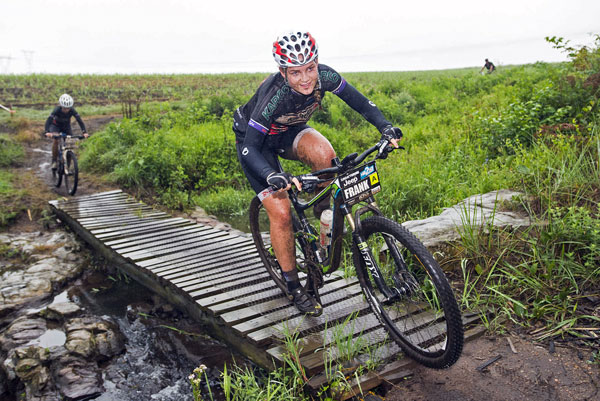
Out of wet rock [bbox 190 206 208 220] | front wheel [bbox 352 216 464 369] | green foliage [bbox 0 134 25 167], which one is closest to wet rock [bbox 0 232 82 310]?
wet rock [bbox 190 206 208 220]

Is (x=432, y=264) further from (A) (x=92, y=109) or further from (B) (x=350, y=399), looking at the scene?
(A) (x=92, y=109)

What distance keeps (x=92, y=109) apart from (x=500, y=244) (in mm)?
23080

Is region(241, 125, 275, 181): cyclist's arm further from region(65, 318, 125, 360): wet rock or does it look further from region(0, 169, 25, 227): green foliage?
region(0, 169, 25, 227): green foliage

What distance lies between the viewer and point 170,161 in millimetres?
10320

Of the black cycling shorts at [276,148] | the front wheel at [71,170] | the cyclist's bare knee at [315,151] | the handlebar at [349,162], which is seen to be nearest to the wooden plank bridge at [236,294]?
the handlebar at [349,162]

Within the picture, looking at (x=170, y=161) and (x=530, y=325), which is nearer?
(x=530, y=325)

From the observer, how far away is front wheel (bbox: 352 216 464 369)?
287cm

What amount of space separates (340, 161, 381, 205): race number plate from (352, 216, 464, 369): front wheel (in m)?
0.19

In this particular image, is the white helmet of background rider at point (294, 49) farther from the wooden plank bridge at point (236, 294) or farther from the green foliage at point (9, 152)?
the green foliage at point (9, 152)

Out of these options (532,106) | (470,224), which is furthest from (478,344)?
(532,106)

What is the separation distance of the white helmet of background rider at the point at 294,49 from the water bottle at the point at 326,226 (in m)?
1.18

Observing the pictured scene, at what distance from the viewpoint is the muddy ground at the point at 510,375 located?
293 centimetres

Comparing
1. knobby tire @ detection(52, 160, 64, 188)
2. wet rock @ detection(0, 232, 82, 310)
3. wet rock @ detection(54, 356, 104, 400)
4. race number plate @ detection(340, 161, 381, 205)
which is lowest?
wet rock @ detection(54, 356, 104, 400)

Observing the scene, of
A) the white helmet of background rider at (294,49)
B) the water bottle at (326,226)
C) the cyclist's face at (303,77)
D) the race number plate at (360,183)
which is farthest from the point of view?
the water bottle at (326,226)
